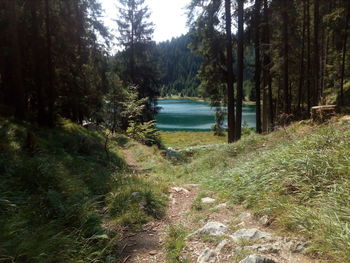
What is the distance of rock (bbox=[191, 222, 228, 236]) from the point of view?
2.89 metres

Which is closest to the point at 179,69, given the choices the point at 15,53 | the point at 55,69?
the point at 55,69

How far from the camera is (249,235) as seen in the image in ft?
8.54

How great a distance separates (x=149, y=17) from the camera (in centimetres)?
1984

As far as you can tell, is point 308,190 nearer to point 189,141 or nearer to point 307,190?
point 307,190

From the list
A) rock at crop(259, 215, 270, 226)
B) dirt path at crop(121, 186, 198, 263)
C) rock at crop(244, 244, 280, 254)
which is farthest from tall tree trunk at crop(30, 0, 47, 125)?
rock at crop(244, 244, 280, 254)

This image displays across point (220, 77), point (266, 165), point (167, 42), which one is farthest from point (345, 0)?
point (167, 42)

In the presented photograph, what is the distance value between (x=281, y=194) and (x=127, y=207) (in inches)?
89.3

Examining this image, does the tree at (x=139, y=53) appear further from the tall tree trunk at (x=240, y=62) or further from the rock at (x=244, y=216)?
the rock at (x=244, y=216)

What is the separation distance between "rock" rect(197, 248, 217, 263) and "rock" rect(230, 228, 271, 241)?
0.94ft

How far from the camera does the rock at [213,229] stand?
289 cm

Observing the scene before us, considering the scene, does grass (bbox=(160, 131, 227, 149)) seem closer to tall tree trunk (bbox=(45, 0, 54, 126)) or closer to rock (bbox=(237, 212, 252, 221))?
tall tree trunk (bbox=(45, 0, 54, 126))

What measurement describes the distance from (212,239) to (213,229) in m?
0.22

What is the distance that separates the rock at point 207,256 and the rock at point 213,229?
0.34 meters

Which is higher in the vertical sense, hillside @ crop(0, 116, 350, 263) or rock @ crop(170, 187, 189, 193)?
hillside @ crop(0, 116, 350, 263)
